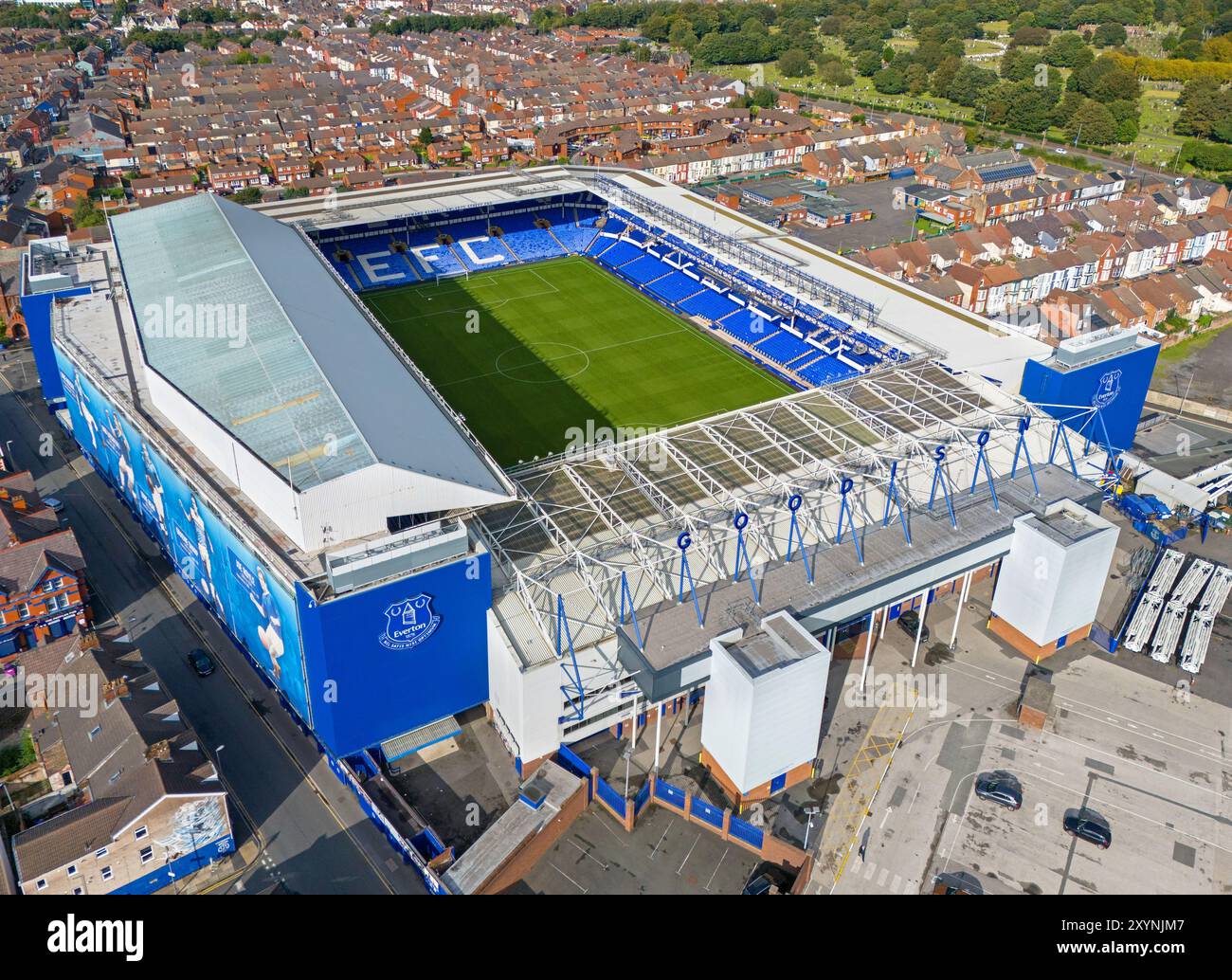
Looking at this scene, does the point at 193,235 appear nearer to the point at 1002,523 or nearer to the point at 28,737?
the point at 28,737

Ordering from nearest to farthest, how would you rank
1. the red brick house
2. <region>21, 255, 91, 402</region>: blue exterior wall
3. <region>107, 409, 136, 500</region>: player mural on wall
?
the red brick house < <region>107, 409, 136, 500</region>: player mural on wall < <region>21, 255, 91, 402</region>: blue exterior wall

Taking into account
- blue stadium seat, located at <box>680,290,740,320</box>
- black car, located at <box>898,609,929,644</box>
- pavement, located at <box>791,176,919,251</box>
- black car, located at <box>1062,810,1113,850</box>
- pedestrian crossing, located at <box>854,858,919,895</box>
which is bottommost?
pedestrian crossing, located at <box>854,858,919,895</box>

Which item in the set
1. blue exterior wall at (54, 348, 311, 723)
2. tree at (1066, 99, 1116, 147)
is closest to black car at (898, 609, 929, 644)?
blue exterior wall at (54, 348, 311, 723)

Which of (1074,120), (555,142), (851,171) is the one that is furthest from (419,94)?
(1074,120)

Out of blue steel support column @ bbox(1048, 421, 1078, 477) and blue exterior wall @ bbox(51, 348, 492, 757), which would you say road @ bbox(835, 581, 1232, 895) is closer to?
blue steel support column @ bbox(1048, 421, 1078, 477)

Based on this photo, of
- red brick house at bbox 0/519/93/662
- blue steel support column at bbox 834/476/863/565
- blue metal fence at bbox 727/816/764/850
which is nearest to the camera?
blue metal fence at bbox 727/816/764/850

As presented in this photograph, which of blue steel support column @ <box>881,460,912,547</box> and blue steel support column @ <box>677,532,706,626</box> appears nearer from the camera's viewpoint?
blue steel support column @ <box>677,532,706,626</box>

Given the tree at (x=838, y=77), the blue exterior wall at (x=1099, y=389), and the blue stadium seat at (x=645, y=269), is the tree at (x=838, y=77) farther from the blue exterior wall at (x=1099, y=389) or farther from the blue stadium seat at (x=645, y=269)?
the blue exterior wall at (x=1099, y=389)
